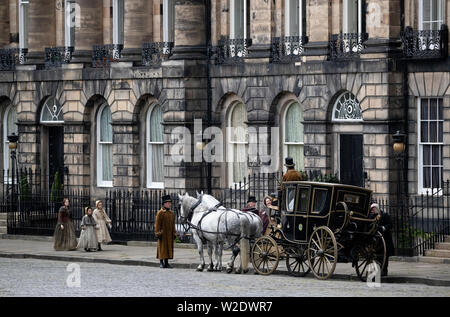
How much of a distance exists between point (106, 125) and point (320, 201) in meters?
19.0

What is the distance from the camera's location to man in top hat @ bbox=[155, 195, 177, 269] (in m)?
37.5

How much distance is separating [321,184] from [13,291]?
726 centimetres

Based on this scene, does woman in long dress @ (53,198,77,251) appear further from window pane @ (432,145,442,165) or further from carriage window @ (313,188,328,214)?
carriage window @ (313,188,328,214)

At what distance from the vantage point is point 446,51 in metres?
40.3

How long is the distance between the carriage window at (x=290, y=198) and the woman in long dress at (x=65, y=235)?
10.7m

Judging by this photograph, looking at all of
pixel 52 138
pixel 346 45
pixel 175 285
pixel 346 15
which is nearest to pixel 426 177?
pixel 346 45

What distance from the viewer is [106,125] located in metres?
51.0

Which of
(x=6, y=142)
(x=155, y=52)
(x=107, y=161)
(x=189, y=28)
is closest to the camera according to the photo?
(x=189, y=28)

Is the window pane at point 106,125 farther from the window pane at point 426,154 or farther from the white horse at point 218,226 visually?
the white horse at point 218,226

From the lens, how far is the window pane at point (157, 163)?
49188 mm

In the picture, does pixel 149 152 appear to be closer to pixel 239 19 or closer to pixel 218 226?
pixel 239 19

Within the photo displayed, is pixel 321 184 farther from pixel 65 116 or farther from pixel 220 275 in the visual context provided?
pixel 65 116

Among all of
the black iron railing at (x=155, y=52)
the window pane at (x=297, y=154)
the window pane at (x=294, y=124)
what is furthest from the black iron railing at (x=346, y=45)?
the black iron railing at (x=155, y=52)

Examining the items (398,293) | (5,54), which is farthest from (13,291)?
(5,54)
